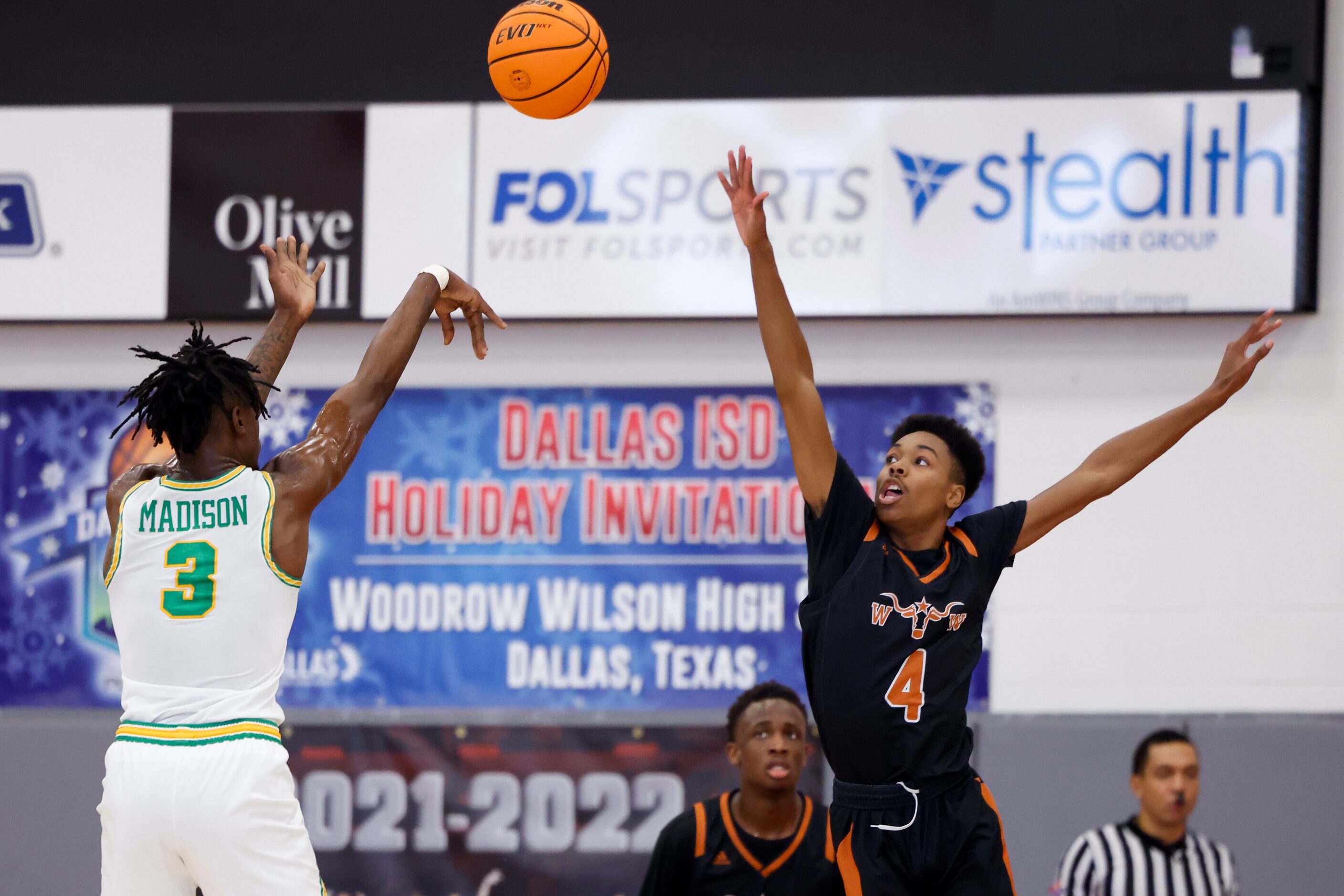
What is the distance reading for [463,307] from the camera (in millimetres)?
4168

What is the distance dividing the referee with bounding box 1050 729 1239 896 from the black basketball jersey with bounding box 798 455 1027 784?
6.24ft

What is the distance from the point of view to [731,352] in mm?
6867

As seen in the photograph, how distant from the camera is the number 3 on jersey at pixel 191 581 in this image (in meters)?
3.16

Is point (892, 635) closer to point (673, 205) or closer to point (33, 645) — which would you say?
point (673, 205)

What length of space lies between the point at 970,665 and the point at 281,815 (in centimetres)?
173

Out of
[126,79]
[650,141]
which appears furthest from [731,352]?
[126,79]

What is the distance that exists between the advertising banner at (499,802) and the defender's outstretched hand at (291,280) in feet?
10.3

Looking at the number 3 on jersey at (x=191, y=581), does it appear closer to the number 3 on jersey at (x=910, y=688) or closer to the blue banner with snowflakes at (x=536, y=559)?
the number 3 on jersey at (x=910, y=688)

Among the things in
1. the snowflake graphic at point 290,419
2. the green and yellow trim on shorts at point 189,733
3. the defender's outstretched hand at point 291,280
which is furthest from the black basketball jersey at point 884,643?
the snowflake graphic at point 290,419

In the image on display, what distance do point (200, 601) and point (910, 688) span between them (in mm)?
1733

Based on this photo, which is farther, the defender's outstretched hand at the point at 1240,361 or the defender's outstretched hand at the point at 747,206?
the defender's outstretched hand at the point at 1240,361

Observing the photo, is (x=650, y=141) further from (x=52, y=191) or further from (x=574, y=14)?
(x=52, y=191)

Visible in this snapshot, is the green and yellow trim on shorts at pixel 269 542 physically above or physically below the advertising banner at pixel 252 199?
below

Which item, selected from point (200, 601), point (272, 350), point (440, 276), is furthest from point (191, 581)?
point (440, 276)
